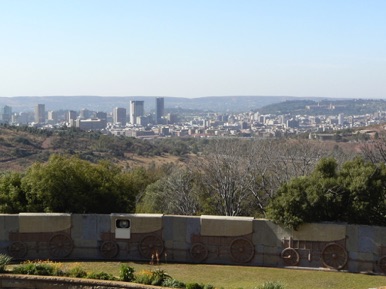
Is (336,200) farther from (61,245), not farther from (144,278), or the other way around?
(61,245)

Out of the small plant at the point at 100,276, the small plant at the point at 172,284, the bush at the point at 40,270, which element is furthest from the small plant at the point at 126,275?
the bush at the point at 40,270

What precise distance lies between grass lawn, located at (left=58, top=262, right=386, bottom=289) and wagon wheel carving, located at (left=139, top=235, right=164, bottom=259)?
54 centimetres

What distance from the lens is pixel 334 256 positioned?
14.5m

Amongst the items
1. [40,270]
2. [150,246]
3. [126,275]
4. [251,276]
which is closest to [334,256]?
[251,276]

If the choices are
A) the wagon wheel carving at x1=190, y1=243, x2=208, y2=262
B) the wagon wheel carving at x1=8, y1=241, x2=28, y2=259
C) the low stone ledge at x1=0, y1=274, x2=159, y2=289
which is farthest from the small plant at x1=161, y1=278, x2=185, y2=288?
the wagon wheel carving at x1=8, y1=241, x2=28, y2=259

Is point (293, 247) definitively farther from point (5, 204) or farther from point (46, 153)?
point (46, 153)

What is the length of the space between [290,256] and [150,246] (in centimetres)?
352

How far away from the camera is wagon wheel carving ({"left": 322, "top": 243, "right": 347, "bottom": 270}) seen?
14383 mm

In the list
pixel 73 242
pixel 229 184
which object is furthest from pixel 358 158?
pixel 229 184

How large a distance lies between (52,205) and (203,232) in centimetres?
440

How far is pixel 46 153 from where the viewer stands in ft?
227

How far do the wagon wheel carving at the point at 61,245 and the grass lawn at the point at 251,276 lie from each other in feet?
2.58

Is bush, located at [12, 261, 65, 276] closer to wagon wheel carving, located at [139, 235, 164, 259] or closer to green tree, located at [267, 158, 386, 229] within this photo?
wagon wheel carving, located at [139, 235, 164, 259]

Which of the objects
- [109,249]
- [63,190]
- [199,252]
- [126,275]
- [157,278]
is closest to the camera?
[157,278]
